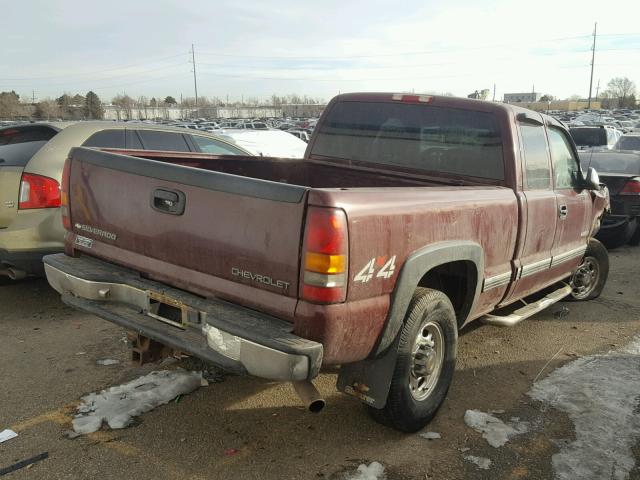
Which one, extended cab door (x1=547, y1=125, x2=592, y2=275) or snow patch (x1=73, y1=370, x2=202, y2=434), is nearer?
snow patch (x1=73, y1=370, x2=202, y2=434)

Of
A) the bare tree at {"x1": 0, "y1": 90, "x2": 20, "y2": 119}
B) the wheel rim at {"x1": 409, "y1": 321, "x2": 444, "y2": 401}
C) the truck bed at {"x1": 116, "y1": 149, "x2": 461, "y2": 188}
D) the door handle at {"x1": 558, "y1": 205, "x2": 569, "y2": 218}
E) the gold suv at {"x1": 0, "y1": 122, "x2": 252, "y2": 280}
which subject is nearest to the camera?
the wheel rim at {"x1": 409, "y1": 321, "x2": 444, "y2": 401}

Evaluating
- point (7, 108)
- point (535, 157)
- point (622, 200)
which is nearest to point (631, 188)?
point (622, 200)

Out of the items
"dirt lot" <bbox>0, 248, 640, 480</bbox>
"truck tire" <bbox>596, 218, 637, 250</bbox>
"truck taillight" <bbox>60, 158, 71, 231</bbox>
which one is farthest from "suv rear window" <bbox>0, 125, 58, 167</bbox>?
"truck tire" <bbox>596, 218, 637, 250</bbox>

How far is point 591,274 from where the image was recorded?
6188 mm

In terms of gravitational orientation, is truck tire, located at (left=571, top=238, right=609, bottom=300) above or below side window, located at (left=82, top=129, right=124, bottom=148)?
below

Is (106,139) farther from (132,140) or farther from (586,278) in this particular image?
(586,278)

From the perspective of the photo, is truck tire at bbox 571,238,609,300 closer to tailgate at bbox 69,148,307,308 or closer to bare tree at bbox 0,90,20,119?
tailgate at bbox 69,148,307,308

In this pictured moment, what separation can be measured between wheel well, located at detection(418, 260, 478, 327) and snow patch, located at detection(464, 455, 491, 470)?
36.5 inches

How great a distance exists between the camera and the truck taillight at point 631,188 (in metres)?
8.40

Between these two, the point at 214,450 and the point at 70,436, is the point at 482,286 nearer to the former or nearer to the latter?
the point at 214,450

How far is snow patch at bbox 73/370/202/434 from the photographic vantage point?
330 centimetres

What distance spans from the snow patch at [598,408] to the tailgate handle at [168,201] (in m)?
2.44

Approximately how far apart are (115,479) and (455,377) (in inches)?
96.9

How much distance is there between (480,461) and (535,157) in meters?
2.38
